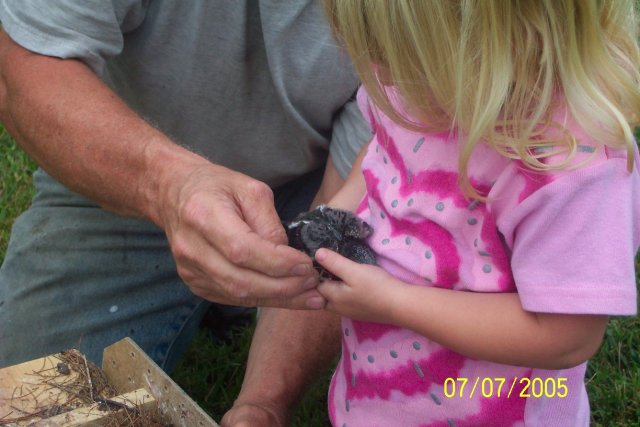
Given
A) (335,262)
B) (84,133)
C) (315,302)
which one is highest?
(335,262)

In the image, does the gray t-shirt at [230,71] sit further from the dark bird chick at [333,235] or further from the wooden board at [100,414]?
the wooden board at [100,414]

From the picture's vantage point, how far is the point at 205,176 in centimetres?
149

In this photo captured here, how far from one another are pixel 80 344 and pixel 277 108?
0.80 meters

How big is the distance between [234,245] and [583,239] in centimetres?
53

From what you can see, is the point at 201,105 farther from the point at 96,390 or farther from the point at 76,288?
the point at 96,390

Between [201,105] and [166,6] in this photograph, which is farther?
[201,105]

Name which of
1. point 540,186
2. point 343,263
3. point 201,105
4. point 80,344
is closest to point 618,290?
point 540,186

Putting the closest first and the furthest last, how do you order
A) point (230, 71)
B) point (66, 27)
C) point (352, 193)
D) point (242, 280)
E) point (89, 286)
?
point (242, 280) → point (352, 193) → point (66, 27) → point (230, 71) → point (89, 286)

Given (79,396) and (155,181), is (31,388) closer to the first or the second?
(79,396)

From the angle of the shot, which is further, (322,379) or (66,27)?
(322,379)

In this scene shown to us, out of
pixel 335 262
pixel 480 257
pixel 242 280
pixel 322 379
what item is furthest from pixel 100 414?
pixel 322 379

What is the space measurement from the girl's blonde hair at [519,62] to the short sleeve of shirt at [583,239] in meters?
0.03

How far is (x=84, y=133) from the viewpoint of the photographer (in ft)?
5.79

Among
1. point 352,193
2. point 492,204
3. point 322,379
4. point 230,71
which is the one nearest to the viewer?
point 492,204
